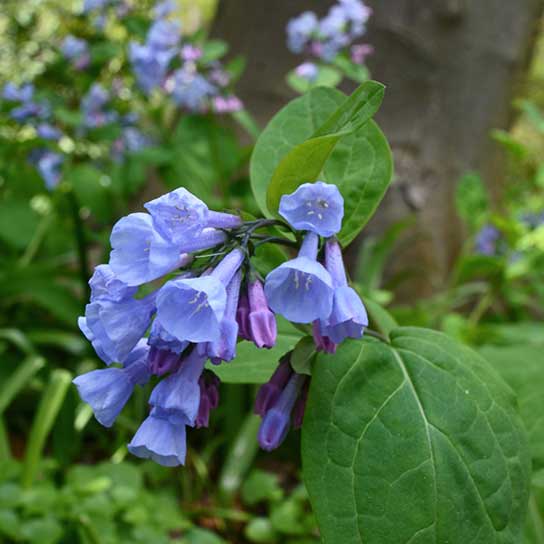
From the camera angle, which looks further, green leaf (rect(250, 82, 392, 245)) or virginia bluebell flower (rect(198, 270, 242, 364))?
green leaf (rect(250, 82, 392, 245))

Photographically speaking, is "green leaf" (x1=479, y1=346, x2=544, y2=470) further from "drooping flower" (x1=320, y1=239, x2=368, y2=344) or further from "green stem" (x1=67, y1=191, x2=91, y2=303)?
"green stem" (x1=67, y1=191, x2=91, y2=303)

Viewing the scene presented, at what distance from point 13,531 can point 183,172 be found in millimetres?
1666

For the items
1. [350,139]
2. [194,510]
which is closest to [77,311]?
[194,510]

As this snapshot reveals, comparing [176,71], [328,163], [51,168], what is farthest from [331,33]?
[328,163]

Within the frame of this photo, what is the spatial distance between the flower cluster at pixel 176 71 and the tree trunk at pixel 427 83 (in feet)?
1.53

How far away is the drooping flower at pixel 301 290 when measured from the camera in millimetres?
725

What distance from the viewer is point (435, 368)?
90 cm

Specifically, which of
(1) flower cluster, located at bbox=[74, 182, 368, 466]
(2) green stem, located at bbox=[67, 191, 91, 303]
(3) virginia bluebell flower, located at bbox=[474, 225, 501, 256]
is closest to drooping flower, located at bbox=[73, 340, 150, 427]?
(1) flower cluster, located at bbox=[74, 182, 368, 466]

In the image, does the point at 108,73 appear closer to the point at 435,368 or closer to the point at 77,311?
the point at 77,311

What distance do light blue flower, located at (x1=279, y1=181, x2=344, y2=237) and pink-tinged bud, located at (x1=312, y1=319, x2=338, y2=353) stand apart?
11cm

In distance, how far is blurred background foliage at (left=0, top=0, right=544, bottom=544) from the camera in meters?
1.59

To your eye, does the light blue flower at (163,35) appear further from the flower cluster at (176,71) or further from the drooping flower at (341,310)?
the drooping flower at (341,310)

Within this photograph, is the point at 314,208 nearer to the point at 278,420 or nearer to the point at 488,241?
the point at 278,420

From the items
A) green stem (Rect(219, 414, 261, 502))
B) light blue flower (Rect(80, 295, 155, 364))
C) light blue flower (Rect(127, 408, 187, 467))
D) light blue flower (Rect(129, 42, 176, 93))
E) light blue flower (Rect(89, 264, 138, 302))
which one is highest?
light blue flower (Rect(89, 264, 138, 302))
